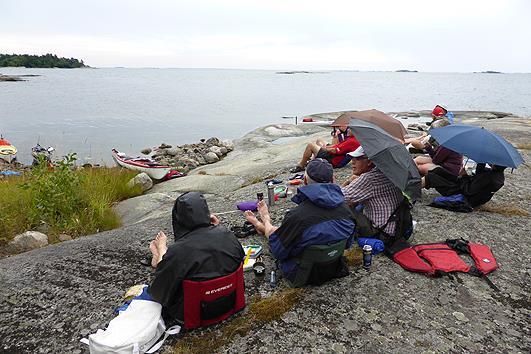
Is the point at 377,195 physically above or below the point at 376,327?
above

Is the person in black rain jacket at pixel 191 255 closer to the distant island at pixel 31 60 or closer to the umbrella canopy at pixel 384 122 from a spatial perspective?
the umbrella canopy at pixel 384 122

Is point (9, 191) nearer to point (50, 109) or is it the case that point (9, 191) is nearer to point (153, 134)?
point (153, 134)

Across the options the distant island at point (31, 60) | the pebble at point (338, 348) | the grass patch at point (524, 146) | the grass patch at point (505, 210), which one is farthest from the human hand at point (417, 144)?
the distant island at point (31, 60)

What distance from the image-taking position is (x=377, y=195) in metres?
5.74

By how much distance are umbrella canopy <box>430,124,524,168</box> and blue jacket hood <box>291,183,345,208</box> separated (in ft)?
10.6

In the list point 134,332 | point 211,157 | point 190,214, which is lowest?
point 211,157

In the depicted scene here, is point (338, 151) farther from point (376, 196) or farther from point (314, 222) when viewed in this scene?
point (314, 222)

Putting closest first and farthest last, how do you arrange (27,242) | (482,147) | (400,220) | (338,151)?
(400,220), (482,147), (27,242), (338,151)

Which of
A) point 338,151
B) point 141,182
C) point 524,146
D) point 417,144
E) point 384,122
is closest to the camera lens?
point 384,122

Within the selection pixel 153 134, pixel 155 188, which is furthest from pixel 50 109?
pixel 155 188

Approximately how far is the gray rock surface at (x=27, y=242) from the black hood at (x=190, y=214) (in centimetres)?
475

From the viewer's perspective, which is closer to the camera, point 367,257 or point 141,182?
point 367,257

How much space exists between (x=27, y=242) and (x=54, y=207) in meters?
1.11

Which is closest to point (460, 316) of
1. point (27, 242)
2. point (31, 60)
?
point (27, 242)
